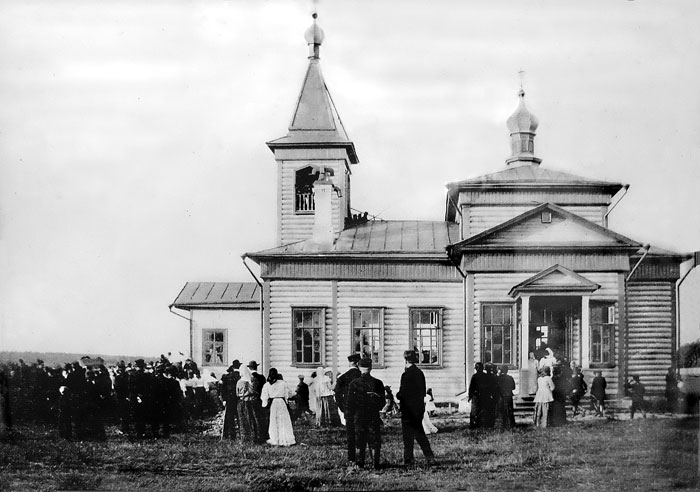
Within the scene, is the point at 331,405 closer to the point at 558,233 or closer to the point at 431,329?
the point at 431,329

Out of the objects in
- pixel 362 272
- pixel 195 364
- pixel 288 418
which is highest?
pixel 362 272

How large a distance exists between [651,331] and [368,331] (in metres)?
2.21

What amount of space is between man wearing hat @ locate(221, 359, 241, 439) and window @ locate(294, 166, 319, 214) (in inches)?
53.9

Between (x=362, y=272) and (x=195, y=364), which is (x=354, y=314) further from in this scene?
(x=195, y=364)

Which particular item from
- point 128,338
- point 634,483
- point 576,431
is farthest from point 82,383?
point 634,483

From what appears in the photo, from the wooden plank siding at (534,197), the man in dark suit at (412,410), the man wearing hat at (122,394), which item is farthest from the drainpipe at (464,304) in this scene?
the man wearing hat at (122,394)

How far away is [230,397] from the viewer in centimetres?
651

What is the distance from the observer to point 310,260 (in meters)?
6.72

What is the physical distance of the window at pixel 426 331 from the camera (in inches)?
258

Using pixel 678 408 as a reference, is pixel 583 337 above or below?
above

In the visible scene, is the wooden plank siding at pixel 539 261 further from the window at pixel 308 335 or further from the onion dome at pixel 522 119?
the window at pixel 308 335

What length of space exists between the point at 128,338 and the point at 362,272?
1962 millimetres

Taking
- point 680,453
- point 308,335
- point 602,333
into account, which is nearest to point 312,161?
point 308,335

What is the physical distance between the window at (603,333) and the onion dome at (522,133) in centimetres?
126
